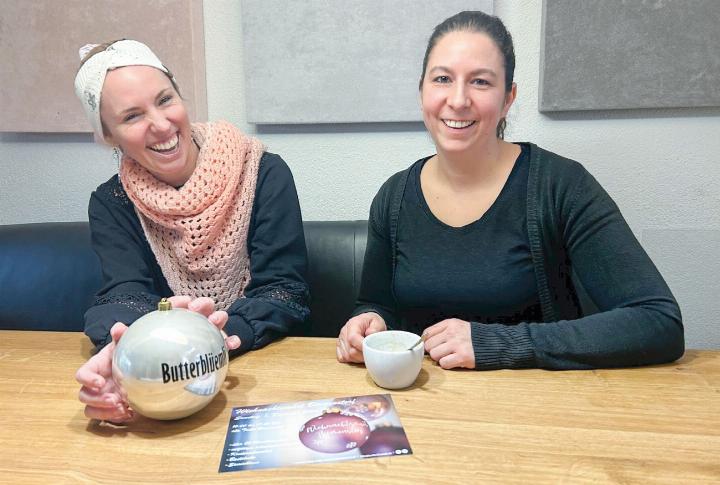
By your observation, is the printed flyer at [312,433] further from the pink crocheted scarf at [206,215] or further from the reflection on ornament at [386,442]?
the pink crocheted scarf at [206,215]

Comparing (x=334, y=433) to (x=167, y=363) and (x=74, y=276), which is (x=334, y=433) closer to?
(x=167, y=363)

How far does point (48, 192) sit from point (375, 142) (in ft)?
3.95

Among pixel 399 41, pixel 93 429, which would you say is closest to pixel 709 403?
pixel 93 429

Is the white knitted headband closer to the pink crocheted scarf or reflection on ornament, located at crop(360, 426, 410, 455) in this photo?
the pink crocheted scarf

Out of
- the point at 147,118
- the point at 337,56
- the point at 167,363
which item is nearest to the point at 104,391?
the point at 167,363

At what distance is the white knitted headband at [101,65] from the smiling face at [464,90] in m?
0.63

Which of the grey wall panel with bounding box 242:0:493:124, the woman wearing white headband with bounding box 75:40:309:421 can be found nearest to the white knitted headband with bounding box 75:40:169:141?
the woman wearing white headband with bounding box 75:40:309:421

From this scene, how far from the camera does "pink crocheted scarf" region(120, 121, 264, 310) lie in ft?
4.09

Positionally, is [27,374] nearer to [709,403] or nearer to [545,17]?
[709,403]

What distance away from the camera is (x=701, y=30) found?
149 cm

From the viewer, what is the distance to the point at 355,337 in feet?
3.10

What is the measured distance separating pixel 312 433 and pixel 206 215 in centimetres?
67

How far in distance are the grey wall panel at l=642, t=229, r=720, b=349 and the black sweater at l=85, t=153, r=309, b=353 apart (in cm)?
109

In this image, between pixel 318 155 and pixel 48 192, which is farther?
pixel 48 192
